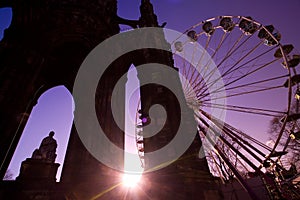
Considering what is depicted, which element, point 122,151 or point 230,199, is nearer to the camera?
point 122,151

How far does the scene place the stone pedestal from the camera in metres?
4.32

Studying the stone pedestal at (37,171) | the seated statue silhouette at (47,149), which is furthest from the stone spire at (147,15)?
the seated statue silhouette at (47,149)

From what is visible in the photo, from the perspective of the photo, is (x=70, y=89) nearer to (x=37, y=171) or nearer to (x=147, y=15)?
(x=37, y=171)

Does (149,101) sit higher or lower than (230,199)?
higher

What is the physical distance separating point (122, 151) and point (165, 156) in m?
1.74

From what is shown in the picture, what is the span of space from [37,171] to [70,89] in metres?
5.56

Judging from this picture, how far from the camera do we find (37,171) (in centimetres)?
445

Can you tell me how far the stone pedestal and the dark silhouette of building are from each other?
11 cm

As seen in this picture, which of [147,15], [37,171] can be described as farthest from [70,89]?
[147,15]

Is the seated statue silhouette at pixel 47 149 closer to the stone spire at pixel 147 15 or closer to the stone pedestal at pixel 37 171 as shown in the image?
the stone pedestal at pixel 37 171

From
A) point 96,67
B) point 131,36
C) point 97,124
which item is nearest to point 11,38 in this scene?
point 96,67

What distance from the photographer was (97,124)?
5844mm

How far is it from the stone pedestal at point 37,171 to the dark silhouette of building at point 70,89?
0.11 metres

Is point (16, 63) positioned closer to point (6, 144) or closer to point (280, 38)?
point (6, 144)
